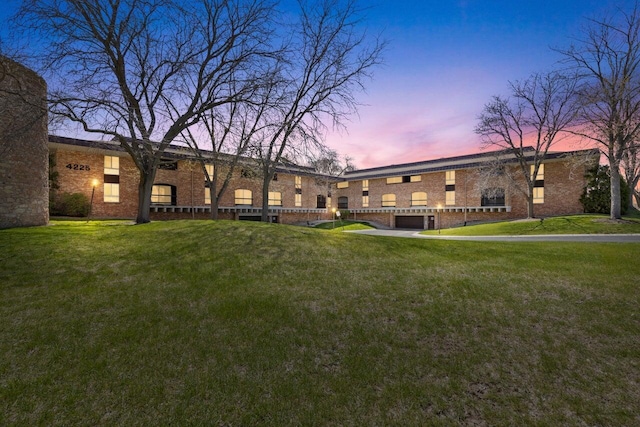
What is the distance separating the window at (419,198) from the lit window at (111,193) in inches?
1337

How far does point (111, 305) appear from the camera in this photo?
5.32 meters

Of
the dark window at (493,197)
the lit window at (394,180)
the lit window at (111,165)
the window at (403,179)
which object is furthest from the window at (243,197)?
the dark window at (493,197)

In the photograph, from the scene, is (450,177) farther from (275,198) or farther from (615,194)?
(275,198)

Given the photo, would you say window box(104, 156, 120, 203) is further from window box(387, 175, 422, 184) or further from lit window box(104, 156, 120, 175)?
Answer: window box(387, 175, 422, 184)

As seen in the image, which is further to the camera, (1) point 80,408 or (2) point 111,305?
(2) point 111,305

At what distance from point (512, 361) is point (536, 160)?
29.8m

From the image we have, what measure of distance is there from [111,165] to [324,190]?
26052 millimetres

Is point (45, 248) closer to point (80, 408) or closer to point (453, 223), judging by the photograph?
point (80, 408)

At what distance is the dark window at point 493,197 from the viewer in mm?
31766

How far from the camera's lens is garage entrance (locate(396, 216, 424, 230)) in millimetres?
40438

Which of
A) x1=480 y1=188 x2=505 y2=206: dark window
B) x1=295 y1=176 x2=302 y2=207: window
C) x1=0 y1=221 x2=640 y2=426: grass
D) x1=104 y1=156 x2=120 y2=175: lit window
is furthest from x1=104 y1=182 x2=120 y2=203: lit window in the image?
x1=480 y1=188 x2=505 y2=206: dark window

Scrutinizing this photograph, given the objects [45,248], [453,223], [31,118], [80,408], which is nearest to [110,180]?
[31,118]

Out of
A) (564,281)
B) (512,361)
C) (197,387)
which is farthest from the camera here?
(564,281)

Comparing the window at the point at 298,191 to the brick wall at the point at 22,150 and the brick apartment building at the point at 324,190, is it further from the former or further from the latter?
the brick wall at the point at 22,150
